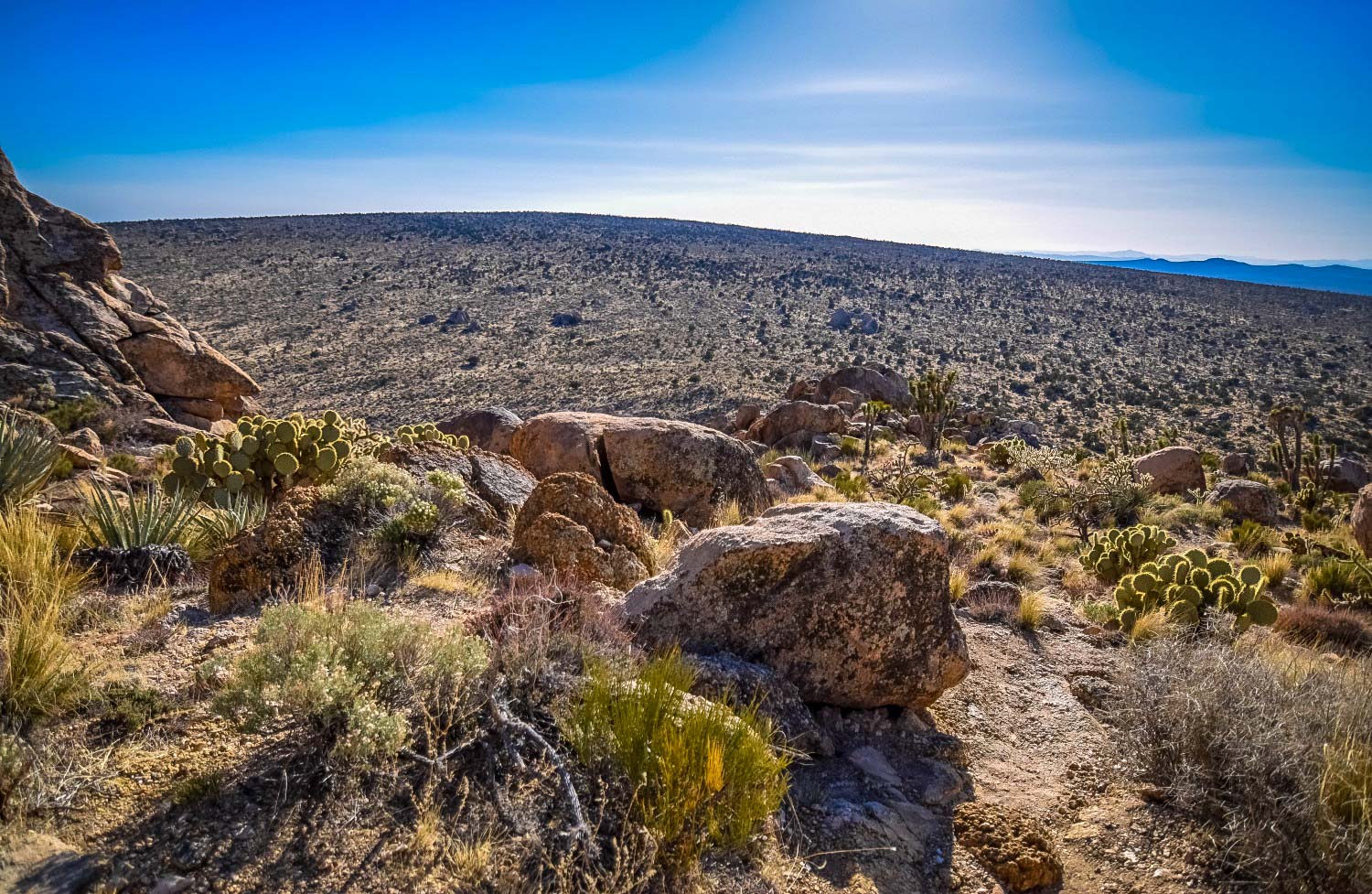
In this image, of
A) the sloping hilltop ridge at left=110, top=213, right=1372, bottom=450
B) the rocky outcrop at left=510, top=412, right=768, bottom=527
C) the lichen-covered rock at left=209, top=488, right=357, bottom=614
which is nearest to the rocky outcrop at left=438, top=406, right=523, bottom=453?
the rocky outcrop at left=510, top=412, right=768, bottom=527

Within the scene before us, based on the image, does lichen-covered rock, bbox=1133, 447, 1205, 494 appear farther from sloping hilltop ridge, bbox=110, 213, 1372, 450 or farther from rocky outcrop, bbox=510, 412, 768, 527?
rocky outcrop, bbox=510, 412, 768, 527

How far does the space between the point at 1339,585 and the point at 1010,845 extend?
844cm

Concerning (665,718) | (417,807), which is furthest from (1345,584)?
(417,807)

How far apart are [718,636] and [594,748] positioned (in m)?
1.55

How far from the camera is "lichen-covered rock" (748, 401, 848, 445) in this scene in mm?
21750

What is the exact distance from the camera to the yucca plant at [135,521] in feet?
18.5

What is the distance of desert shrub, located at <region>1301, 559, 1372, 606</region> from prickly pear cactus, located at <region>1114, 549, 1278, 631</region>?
184cm

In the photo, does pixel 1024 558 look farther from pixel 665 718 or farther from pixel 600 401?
pixel 600 401

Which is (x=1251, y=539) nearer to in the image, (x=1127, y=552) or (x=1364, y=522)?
(x=1364, y=522)

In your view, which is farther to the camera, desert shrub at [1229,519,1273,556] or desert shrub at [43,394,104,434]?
desert shrub at [43,394,104,434]

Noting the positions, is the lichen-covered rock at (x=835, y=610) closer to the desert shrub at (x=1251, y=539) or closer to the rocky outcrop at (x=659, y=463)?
the rocky outcrop at (x=659, y=463)

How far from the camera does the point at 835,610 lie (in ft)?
15.4

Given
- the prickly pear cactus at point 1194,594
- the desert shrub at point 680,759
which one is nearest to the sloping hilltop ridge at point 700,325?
the prickly pear cactus at point 1194,594

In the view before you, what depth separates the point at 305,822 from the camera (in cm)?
291
